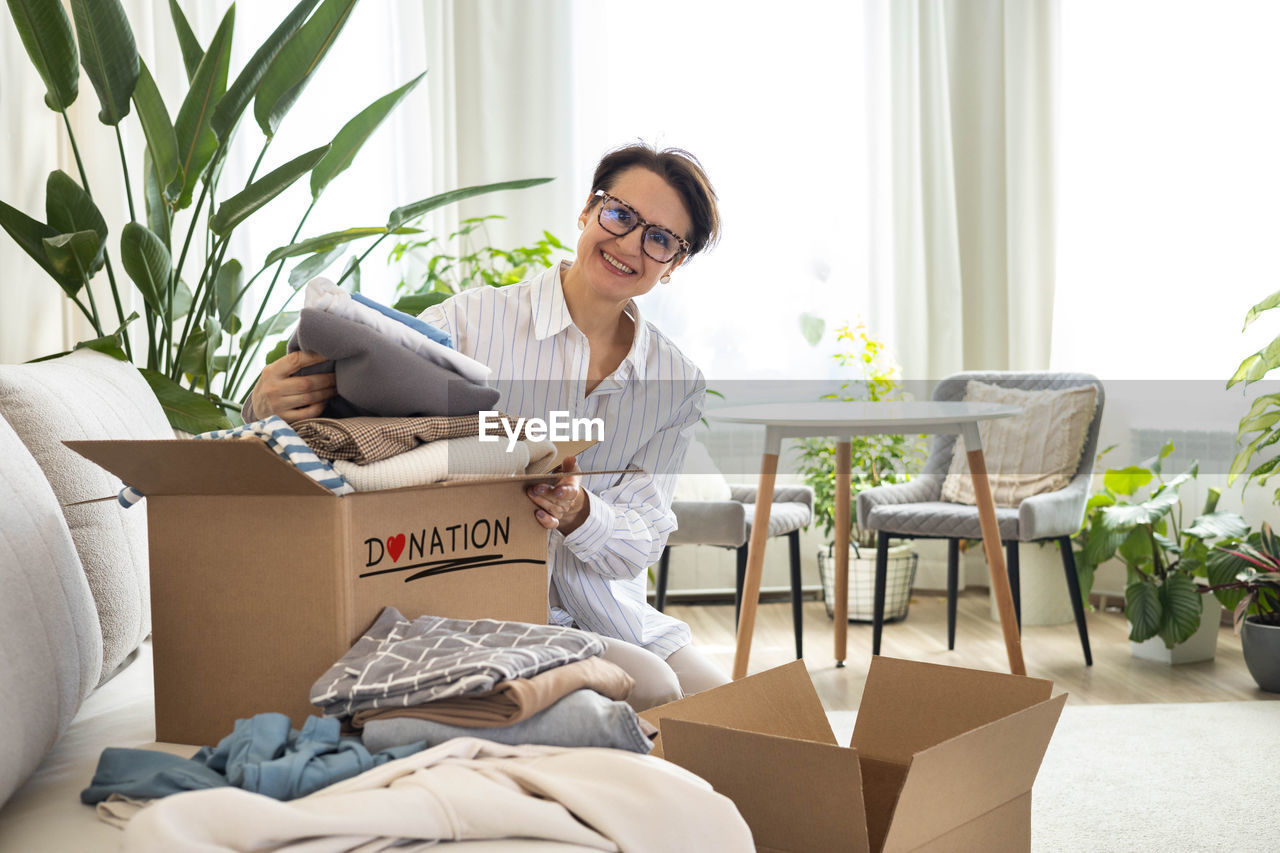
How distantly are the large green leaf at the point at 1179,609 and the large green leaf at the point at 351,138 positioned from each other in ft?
8.45

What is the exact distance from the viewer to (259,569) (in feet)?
2.96

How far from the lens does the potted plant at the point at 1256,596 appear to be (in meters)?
2.78

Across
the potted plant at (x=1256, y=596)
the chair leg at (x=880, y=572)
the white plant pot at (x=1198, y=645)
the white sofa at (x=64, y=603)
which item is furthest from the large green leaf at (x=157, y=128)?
the white plant pot at (x=1198, y=645)

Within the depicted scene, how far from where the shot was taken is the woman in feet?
4.75

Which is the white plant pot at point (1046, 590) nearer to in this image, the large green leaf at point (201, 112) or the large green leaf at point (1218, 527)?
the large green leaf at point (1218, 527)

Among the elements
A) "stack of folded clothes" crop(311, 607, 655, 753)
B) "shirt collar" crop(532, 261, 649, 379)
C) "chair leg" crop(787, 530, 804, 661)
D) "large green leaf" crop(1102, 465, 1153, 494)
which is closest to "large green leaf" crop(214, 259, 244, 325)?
"shirt collar" crop(532, 261, 649, 379)

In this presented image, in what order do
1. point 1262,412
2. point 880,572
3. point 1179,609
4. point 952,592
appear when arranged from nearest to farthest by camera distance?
point 1262,412, point 1179,609, point 880,572, point 952,592

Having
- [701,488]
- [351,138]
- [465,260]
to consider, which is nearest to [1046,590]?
[701,488]

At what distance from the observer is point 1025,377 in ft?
11.9

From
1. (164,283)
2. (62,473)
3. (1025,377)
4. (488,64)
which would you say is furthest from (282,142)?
(1025,377)

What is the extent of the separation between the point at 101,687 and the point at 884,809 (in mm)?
942

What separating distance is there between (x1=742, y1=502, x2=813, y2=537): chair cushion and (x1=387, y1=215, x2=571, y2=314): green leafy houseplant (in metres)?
1.02

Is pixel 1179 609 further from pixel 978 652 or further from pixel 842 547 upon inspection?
pixel 842 547

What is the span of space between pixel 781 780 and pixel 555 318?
2.95 feet
